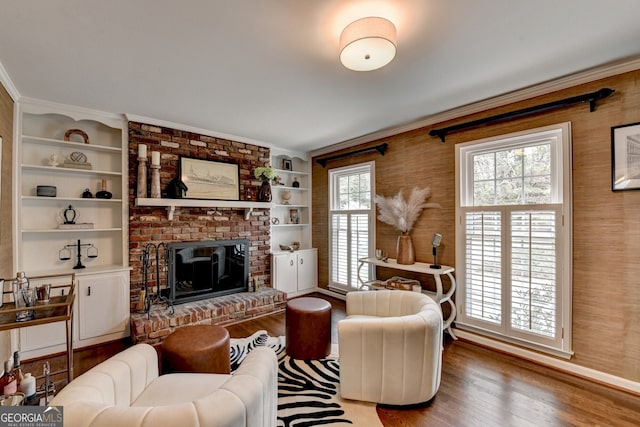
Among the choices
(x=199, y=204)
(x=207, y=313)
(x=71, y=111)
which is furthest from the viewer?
(x=199, y=204)

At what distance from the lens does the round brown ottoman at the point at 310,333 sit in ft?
8.69

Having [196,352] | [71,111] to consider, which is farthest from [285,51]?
[71,111]

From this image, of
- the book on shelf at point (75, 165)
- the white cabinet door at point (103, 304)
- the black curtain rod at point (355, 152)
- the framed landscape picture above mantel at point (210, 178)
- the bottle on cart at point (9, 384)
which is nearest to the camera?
the bottle on cart at point (9, 384)

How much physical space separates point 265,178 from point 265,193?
24 cm

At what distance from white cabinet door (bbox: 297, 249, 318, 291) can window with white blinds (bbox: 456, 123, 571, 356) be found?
8.22ft

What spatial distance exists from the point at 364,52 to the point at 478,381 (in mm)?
2683

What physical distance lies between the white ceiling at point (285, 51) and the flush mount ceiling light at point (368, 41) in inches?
2.5

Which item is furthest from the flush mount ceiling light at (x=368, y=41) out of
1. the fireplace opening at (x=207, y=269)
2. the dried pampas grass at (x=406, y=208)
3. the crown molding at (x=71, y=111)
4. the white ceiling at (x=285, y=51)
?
the fireplace opening at (x=207, y=269)

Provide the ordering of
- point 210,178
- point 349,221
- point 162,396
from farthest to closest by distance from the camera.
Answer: point 349,221, point 210,178, point 162,396

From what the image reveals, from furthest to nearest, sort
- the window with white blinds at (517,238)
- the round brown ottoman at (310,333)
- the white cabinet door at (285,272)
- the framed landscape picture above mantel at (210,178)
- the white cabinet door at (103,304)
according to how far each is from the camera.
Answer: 1. the white cabinet door at (285,272)
2. the framed landscape picture above mantel at (210,178)
3. the white cabinet door at (103,304)
4. the round brown ottoman at (310,333)
5. the window with white blinds at (517,238)

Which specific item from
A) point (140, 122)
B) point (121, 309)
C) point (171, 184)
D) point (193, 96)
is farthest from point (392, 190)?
point (121, 309)

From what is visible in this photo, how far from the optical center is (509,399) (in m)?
2.09

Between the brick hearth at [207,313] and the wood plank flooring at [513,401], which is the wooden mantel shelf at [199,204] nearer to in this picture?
the brick hearth at [207,313]

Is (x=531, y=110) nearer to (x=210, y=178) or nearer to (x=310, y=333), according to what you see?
(x=310, y=333)
